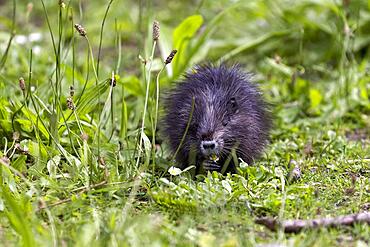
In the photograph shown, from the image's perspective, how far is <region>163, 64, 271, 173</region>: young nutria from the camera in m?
5.26

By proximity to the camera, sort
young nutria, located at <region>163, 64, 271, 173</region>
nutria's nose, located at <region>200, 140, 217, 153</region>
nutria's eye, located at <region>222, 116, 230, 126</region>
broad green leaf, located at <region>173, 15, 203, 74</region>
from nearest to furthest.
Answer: nutria's nose, located at <region>200, 140, 217, 153</region> < young nutria, located at <region>163, 64, 271, 173</region> < nutria's eye, located at <region>222, 116, 230, 126</region> < broad green leaf, located at <region>173, 15, 203, 74</region>

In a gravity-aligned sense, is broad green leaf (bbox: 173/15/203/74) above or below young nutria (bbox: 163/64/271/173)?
above

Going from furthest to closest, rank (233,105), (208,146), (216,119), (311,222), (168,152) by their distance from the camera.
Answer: (168,152), (233,105), (216,119), (208,146), (311,222)

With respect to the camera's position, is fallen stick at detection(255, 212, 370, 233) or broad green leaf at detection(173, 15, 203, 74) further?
broad green leaf at detection(173, 15, 203, 74)

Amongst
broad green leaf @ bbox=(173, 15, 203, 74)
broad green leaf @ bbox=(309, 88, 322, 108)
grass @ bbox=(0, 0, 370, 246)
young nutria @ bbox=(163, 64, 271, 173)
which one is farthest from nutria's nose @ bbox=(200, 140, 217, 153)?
broad green leaf @ bbox=(309, 88, 322, 108)

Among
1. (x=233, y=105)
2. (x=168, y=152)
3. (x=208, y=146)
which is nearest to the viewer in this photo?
(x=208, y=146)

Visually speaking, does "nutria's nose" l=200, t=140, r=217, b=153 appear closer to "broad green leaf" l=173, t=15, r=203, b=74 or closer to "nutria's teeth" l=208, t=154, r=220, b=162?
"nutria's teeth" l=208, t=154, r=220, b=162

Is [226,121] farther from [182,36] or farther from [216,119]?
[182,36]

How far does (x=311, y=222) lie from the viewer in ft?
13.8

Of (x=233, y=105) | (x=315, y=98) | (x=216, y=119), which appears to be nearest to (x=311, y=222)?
(x=216, y=119)

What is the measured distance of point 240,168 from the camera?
5.15 m

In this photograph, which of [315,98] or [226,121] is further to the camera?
[315,98]

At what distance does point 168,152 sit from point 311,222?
193 centimetres

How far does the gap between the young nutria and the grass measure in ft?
0.60
